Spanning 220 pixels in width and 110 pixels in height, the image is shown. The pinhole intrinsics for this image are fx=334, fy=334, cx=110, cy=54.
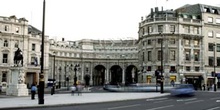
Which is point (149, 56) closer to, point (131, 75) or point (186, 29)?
point (186, 29)

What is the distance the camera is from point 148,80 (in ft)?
249

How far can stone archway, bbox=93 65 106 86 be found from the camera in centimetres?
14112

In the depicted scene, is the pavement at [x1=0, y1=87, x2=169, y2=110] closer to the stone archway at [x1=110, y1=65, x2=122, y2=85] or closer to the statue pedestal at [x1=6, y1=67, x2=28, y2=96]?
the statue pedestal at [x1=6, y1=67, x2=28, y2=96]

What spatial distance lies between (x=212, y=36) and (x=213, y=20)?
Answer: 3.80 m

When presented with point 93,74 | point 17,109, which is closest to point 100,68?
point 93,74

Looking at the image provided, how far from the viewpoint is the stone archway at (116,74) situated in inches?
5542

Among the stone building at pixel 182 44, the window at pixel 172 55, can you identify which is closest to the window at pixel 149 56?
the stone building at pixel 182 44

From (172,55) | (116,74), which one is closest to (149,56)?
(172,55)

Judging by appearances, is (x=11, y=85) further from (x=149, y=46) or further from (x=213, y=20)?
(x=213, y=20)

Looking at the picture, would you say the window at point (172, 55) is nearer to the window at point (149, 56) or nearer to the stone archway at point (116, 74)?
the window at point (149, 56)

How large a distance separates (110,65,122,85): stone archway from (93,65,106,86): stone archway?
392 cm

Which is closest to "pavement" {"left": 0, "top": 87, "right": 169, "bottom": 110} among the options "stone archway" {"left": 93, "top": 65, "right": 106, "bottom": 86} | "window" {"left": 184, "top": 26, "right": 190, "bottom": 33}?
"window" {"left": 184, "top": 26, "right": 190, "bottom": 33}

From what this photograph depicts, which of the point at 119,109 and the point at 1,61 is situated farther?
the point at 1,61

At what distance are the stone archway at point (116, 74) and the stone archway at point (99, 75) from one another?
3922 mm
